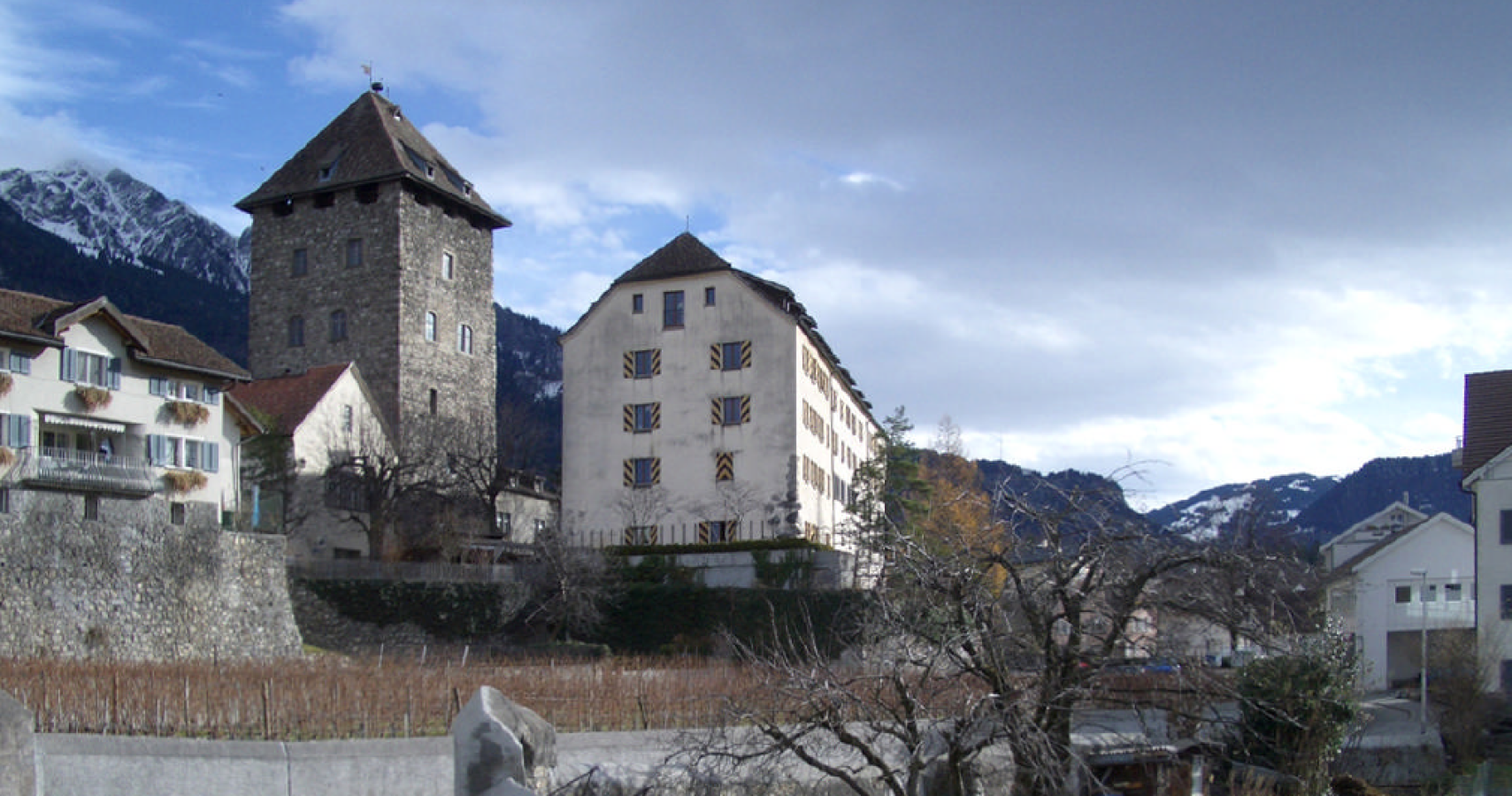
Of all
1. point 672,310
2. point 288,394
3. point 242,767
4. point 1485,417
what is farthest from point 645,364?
point 242,767

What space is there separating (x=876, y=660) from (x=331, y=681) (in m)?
14.7

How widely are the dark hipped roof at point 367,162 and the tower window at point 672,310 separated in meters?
18.2

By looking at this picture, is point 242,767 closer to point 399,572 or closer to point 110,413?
point 110,413

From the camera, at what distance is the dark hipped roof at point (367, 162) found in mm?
65875

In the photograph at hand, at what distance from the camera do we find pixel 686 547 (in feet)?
155

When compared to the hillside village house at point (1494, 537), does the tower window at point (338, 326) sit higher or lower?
higher

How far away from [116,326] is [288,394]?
15153 mm

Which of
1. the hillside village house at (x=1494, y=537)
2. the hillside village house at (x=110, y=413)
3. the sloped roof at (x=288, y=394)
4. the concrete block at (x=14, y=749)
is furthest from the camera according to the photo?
the sloped roof at (x=288, y=394)

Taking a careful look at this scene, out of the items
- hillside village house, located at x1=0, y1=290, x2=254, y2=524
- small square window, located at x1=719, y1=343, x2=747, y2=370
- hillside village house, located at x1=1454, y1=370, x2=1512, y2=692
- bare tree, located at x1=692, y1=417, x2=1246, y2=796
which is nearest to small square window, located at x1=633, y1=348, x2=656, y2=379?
small square window, located at x1=719, y1=343, x2=747, y2=370

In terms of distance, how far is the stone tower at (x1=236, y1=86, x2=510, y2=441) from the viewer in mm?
64062

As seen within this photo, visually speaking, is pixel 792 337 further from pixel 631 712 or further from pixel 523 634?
pixel 631 712

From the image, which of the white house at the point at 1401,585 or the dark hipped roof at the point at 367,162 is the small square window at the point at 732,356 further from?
the white house at the point at 1401,585

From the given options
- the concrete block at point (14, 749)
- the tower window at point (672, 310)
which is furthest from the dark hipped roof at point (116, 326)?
the concrete block at point (14, 749)

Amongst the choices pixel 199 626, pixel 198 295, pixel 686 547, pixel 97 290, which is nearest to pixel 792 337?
pixel 686 547
